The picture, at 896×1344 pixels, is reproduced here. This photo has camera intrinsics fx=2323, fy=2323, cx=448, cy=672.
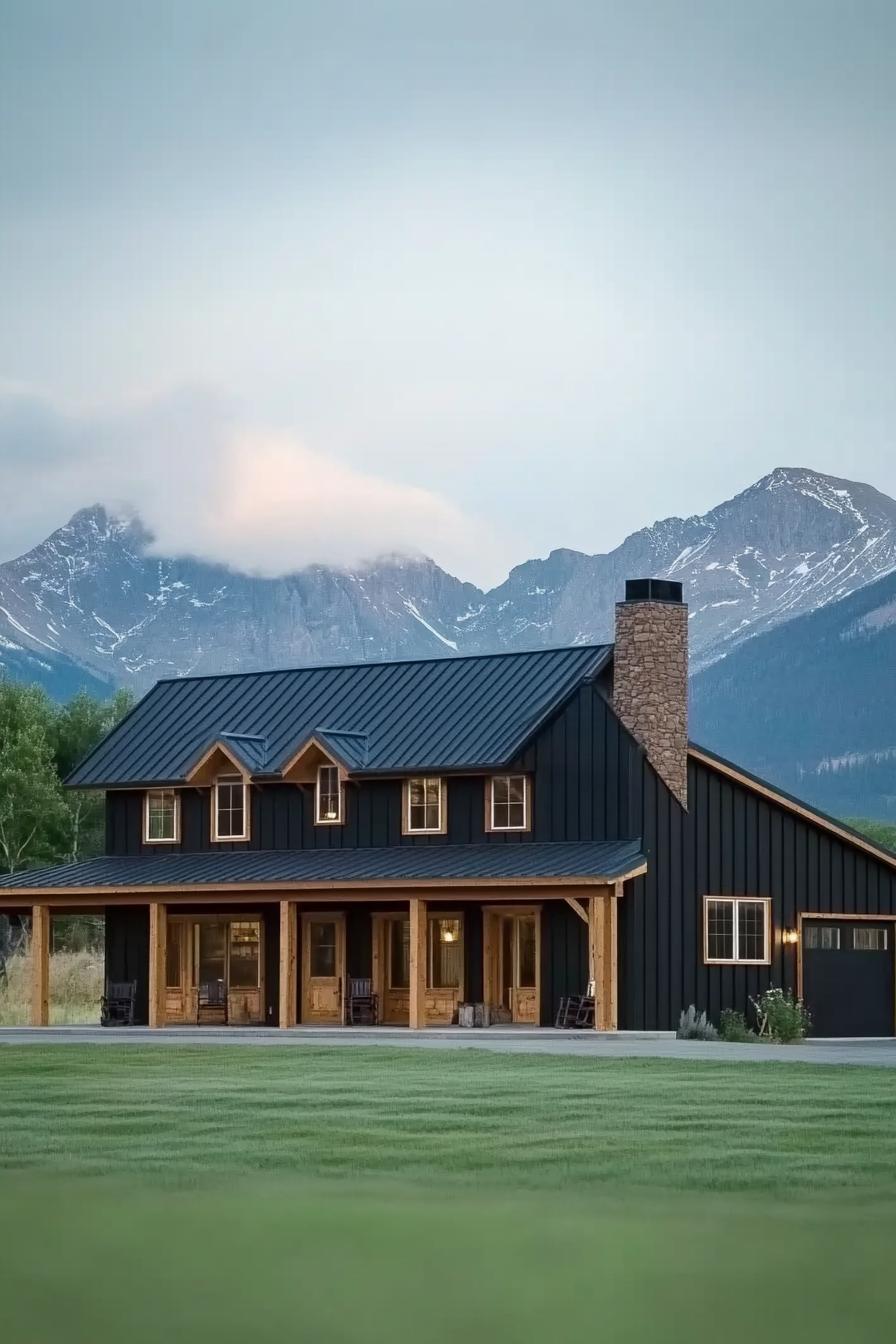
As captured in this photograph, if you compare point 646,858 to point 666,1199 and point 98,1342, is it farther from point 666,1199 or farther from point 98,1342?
point 98,1342

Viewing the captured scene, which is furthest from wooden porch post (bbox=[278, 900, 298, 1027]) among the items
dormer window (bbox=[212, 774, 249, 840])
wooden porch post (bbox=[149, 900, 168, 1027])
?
dormer window (bbox=[212, 774, 249, 840])

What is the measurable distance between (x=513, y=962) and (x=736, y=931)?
13.3 feet

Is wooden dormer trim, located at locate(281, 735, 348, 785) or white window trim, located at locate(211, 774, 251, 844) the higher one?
wooden dormer trim, located at locate(281, 735, 348, 785)

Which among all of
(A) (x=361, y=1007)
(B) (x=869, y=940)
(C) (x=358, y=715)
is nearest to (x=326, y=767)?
(C) (x=358, y=715)

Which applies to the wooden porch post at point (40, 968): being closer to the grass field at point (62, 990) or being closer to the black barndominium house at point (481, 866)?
the black barndominium house at point (481, 866)

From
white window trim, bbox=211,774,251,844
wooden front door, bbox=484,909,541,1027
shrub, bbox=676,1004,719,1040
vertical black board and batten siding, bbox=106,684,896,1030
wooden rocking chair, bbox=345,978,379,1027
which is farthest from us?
white window trim, bbox=211,774,251,844

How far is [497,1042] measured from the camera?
3600 cm

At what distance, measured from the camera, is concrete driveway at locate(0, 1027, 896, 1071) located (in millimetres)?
32531

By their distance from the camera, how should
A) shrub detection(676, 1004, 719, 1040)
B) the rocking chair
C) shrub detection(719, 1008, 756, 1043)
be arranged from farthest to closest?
the rocking chair, shrub detection(719, 1008, 756, 1043), shrub detection(676, 1004, 719, 1040)

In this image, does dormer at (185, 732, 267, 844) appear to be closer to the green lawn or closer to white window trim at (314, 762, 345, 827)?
white window trim at (314, 762, 345, 827)

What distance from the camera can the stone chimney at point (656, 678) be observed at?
1603 inches

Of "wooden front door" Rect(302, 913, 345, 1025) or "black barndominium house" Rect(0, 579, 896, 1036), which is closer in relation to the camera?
"black barndominium house" Rect(0, 579, 896, 1036)

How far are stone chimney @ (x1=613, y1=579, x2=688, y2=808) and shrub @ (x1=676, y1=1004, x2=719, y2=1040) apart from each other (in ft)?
12.3

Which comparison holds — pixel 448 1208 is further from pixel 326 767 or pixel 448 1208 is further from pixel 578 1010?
pixel 326 767
